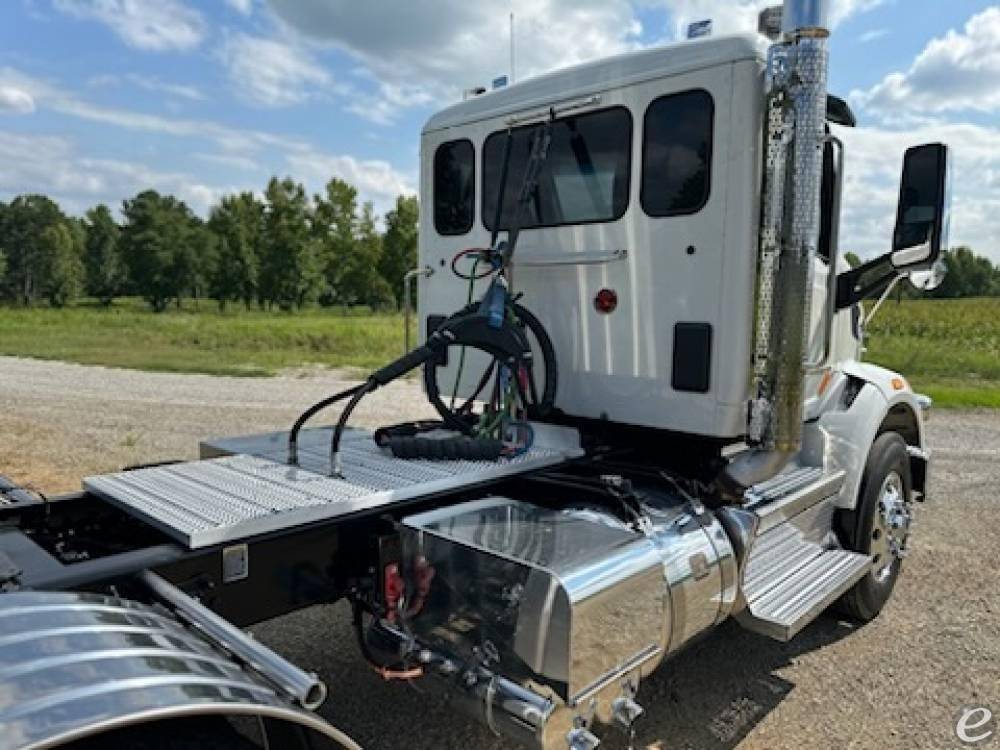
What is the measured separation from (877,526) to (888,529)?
0.49 feet

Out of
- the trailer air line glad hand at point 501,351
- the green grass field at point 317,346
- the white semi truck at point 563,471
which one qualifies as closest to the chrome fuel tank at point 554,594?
the white semi truck at point 563,471

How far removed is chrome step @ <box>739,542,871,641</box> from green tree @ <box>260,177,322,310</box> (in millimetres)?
47457

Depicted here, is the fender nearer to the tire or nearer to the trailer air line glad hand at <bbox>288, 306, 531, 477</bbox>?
the tire

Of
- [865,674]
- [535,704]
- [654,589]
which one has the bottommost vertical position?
[865,674]

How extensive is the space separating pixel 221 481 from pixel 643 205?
2.24 meters

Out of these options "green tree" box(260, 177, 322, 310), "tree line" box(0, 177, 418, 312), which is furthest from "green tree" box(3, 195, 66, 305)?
"green tree" box(260, 177, 322, 310)

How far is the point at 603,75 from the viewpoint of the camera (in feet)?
12.4

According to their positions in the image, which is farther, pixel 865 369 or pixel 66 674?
pixel 865 369

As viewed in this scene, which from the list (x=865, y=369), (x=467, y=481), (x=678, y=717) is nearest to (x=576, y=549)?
(x=467, y=481)

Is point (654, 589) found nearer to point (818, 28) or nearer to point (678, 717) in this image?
point (678, 717)

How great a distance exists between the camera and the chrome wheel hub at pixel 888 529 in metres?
4.52

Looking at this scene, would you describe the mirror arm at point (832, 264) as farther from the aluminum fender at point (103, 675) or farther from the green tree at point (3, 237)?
the green tree at point (3, 237)

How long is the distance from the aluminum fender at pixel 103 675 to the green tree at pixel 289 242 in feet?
160

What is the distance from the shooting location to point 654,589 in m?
2.58
